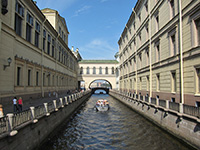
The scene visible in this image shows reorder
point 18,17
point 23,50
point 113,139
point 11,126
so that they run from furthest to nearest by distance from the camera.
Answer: point 23,50, point 18,17, point 113,139, point 11,126

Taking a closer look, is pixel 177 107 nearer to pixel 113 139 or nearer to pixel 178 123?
pixel 178 123

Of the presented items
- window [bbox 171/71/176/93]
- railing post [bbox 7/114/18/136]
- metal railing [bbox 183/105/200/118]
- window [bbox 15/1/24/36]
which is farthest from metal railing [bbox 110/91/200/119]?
window [bbox 15/1/24/36]

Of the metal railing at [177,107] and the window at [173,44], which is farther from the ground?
the window at [173,44]

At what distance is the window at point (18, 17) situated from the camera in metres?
16.5

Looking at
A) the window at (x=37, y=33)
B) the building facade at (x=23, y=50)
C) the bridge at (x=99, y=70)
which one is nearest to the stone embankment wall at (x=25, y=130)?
the building facade at (x=23, y=50)

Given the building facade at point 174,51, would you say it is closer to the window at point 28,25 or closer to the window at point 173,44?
the window at point 173,44

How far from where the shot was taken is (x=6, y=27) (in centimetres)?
1372

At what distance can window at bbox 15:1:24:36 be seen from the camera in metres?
16.5

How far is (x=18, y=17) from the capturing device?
17.1 m

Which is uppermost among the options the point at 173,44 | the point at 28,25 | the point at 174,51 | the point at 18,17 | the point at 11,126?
the point at 28,25

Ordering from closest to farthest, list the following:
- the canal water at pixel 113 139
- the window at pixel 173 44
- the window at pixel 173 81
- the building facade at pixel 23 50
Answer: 1. the canal water at pixel 113 139
2. the building facade at pixel 23 50
3. the window at pixel 173 81
4. the window at pixel 173 44

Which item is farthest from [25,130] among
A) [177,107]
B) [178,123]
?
[177,107]

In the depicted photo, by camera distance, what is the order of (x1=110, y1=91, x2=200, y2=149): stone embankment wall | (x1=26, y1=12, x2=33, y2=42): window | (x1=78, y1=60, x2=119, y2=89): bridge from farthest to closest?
(x1=78, y1=60, x2=119, y2=89): bridge, (x1=26, y1=12, x2=33, y2=42): window, (x1=110, y1=91, x2=200, y2=149): stone embankment wall

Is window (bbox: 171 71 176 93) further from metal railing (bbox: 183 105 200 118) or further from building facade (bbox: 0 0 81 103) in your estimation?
building facade (bbox: 0 0 81 103)
